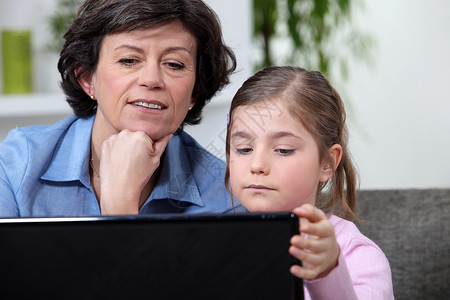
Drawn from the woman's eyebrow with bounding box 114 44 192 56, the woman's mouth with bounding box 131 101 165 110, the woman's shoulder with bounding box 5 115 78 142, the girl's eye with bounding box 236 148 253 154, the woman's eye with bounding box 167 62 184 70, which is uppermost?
the woman's eyebrow with bounding box 114 44 192 56

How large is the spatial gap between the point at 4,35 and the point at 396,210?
1422mm

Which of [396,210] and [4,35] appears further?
[4,35]

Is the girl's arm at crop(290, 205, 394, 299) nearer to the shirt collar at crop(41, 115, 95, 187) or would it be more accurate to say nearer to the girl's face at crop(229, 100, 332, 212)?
the girl's face at crop(229, 100, 332, 212)

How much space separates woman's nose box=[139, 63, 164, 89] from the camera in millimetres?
1125

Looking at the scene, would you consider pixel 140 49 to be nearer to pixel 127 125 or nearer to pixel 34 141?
pixel 127 125

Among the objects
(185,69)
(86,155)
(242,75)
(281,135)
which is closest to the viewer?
(281,135)

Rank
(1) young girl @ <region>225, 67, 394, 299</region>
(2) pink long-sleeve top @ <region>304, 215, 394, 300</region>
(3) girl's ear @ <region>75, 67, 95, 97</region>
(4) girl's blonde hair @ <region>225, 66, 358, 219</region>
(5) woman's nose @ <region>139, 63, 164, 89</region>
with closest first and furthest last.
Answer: (2) pink long-sleeve top @ <region>304, 215, 394, 300</region>, (1) young girl @ <region>225, 67, 394, 299</region>, (4) girl's blonde hair @ <region>225, 66, 358, 219</region>, (5) woman's nose @ <region>139, 63, 164, 89</region>, (3) girl's ear @ <region>75, 67, 95, 97</region>

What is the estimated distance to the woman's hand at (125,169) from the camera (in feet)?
3.73

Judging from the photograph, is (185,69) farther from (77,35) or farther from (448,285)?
(448,285)

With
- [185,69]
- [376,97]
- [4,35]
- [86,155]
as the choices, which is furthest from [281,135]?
[376,97]

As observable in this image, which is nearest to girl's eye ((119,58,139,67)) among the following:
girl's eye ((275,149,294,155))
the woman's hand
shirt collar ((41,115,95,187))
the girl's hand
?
the woman's hand

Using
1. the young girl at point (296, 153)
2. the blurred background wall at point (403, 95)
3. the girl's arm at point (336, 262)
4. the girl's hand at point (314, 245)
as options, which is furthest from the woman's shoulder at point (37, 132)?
the blurred background wall at point (403, 95)

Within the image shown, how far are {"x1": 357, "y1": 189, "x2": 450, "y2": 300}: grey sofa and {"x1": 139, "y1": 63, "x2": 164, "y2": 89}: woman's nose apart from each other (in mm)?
582

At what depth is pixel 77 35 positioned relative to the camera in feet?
4.19
